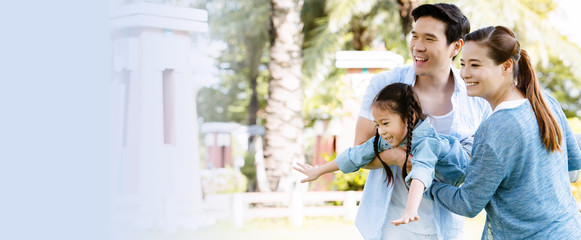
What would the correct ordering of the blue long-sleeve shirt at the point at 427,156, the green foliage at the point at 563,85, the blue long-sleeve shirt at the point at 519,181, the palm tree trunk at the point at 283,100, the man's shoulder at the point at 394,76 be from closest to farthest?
the blue long-sleeve shirt at the point at 519,181 → the blue long-sleeve shirt at the point at 427,156 → the man's shoulder at the point at 394,76 → the palm tree trunk at the point at 283,100 → the green foliage at the point at 563,85

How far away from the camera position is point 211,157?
410 inches

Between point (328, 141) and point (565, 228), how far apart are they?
5.70m

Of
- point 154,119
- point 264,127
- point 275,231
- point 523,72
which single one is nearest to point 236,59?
point 264,127

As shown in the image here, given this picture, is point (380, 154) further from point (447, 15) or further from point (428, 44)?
point (447, 15)

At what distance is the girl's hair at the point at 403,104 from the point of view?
169 centimetres

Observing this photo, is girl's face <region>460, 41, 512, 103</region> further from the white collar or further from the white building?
the white building

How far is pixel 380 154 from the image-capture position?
174 centimetres

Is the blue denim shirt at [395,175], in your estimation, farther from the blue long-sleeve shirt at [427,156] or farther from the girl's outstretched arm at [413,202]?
the girl's outstretched arm at [413,202]

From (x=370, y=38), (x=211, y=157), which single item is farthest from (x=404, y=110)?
(x=370, y=38)

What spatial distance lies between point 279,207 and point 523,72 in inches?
198

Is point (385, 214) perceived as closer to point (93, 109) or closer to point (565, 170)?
point (565, 170)

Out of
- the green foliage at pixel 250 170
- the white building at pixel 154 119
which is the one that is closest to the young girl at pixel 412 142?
the white building at pixel 154 119

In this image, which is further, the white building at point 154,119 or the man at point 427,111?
the white building at point 154,119

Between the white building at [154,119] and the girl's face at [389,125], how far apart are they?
3.84m
